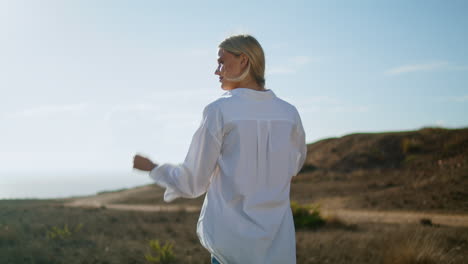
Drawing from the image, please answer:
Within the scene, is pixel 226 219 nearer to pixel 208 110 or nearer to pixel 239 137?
pixel 239 137

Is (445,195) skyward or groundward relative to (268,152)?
groundward

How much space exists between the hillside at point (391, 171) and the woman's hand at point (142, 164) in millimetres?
12756

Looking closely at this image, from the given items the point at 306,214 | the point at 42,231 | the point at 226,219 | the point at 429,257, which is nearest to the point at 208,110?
the point at 226,219

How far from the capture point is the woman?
2016 mm

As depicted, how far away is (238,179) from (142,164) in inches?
18.6

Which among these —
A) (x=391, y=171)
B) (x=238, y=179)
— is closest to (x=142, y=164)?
(x=238, y=179)

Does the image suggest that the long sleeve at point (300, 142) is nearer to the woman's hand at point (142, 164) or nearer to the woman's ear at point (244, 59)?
the woman's ear at point (244, 59)

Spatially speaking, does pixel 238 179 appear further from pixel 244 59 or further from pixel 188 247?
pixel 188 247

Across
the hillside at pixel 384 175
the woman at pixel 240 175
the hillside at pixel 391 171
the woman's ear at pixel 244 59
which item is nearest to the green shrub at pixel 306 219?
the hillside at pixel 384 175

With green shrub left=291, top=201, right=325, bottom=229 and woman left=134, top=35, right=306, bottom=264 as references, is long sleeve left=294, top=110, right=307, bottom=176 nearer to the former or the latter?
woman left=134, top=35, right=306, bottom=264

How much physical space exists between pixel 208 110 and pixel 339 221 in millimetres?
9293

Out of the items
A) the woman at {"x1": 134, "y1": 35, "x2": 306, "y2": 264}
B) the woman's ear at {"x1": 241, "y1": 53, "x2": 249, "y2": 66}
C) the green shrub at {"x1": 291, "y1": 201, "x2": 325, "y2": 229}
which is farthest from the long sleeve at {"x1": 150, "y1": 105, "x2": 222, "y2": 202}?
the green shrub at {"x1": 291, "y1": 201, "x2": 325, "y2": 229}

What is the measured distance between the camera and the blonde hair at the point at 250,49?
2.18m

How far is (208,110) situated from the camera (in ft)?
6.69
